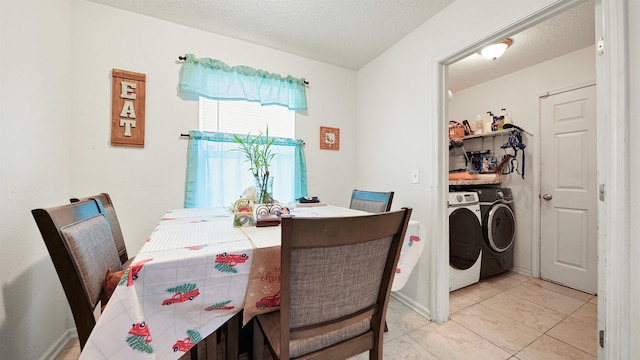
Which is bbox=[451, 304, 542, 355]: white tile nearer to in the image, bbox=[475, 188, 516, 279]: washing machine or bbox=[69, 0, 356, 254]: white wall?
bbox=[475, 188, 516, 279]: washing machine

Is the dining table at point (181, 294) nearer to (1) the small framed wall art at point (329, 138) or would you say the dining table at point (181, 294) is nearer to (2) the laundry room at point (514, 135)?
(1) the small framed wall art at point (329, 138)

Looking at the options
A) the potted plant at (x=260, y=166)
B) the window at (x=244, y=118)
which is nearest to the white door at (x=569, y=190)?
the window at (x=244, y=118)

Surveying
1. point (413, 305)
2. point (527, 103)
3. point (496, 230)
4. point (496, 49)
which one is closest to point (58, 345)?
point (413, 305)

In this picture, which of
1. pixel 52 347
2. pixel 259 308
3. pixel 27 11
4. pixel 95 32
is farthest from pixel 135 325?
pixel 95 32

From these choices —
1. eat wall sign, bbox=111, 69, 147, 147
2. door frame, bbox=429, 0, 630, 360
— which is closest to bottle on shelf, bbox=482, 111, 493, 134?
door frame, bbox=429, 0, 630, 360

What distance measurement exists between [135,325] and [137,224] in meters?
1.57

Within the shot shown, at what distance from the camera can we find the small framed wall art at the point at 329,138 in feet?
8.84

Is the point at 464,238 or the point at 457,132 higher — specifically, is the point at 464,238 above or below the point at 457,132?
below

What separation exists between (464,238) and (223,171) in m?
2.45

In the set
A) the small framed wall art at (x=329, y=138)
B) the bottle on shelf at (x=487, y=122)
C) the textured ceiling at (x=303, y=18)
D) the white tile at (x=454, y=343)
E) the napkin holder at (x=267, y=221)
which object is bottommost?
the white tile at (x=454, y=343)

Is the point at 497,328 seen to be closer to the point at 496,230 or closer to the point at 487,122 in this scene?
the point at 496,230

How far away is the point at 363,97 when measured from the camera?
2.83 metres

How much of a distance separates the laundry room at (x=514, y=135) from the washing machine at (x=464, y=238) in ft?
0.04

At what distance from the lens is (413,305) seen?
2.04 metres
